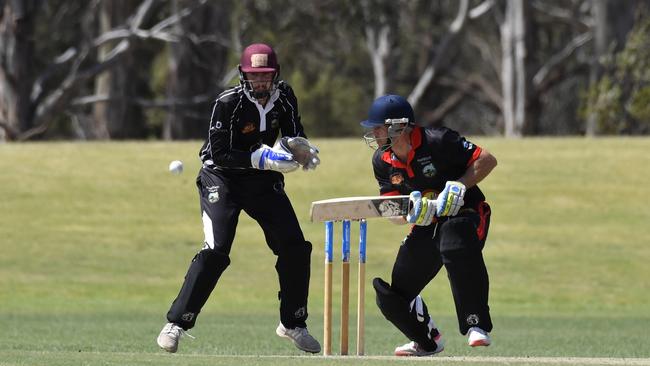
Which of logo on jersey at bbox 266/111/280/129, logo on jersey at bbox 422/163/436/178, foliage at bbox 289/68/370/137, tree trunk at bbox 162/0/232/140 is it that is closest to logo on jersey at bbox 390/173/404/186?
logo on jersey at bbox 422/163/436/178

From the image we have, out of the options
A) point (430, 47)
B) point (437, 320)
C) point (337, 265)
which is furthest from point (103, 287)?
point (430, 47)

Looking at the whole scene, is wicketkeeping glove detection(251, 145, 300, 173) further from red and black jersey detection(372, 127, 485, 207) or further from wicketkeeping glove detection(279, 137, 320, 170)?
red and black jersey detection(372, 127, 485, 207)

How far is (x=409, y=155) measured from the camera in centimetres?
1001

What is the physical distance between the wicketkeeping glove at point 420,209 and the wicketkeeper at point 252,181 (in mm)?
873

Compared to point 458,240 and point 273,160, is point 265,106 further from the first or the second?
point 458,240

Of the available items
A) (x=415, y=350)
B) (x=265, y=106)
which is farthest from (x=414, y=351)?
(x=265, y=106)

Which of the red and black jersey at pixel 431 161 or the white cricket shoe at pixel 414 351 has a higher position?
the red and black jersey at pixel 431 161

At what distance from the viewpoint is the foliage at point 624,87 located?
1570 inches

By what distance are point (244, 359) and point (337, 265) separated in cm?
1406

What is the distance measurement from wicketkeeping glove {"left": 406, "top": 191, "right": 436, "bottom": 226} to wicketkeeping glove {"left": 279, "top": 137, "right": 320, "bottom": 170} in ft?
2.80

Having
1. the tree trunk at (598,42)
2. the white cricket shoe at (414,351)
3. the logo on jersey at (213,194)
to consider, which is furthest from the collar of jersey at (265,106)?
the tree trunk at (598,42)

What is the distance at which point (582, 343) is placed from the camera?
45.8 ft

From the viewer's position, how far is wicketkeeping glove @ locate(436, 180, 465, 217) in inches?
382

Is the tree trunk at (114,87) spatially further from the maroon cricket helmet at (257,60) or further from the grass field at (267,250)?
the maroon cricket helmet at (257,60)
